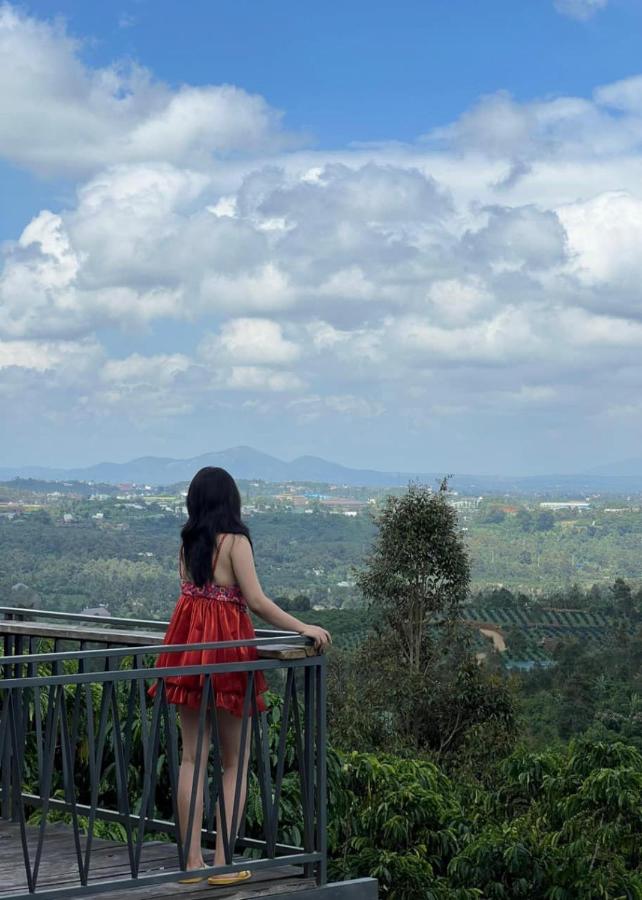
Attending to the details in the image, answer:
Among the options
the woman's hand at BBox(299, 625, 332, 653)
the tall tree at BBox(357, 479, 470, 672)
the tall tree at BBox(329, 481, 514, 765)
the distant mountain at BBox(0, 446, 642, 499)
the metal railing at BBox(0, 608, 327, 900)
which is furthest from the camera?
the distant mountain at BBox(0, 446, 642, 499)

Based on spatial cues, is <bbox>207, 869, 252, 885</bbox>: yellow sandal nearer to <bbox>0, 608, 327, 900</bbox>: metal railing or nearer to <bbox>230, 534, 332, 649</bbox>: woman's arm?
<bbox>0, 608, 327, 900</bbox>: metal railing

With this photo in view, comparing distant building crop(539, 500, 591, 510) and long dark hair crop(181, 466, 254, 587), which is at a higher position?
long dark hair crop(181, 466, 254, 587)

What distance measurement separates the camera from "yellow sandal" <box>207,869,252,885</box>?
4477 mm

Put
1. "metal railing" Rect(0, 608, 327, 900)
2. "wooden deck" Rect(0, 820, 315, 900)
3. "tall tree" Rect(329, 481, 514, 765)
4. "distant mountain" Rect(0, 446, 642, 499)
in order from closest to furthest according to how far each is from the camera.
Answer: "metal railing" Rect(0, 608, 327, 900), "wooden deck" Rect(0, 820, 315, 900), "tall tree" Rect(329, 481, 514, 765), "distant mountain" Rect(0, 446, 642, 499)

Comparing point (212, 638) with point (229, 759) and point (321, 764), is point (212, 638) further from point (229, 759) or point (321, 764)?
point (321, 764)

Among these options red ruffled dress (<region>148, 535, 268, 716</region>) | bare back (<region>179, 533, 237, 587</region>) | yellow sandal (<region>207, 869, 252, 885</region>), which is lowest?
yellow sandal (<region>207, 869, 252, 885</region>)

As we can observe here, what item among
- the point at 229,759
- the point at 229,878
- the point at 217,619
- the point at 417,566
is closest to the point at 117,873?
the point at 229,878

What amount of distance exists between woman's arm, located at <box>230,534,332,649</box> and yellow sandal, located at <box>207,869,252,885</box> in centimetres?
85

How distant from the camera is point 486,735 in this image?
26.8 metres

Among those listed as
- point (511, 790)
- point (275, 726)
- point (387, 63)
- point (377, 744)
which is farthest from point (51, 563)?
point (275, 726)

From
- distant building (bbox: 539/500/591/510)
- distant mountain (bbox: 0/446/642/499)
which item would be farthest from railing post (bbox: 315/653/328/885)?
distant mountain (bbox: 0/446/642/499)

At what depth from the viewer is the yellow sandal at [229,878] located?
4.48 m

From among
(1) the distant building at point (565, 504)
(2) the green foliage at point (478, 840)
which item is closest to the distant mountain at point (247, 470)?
(1) the distant building at point (565, 504)

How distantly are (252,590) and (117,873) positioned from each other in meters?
1.15
